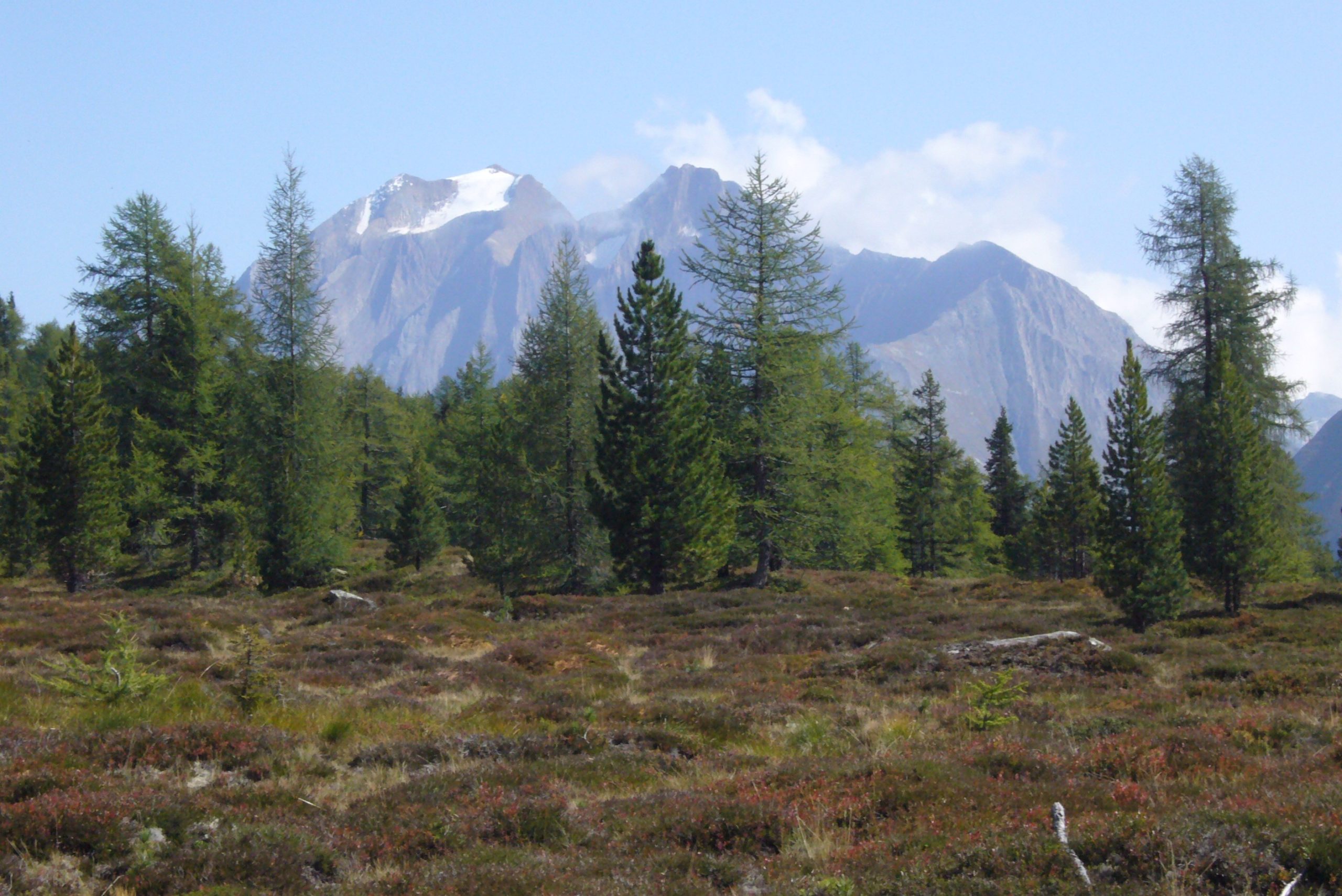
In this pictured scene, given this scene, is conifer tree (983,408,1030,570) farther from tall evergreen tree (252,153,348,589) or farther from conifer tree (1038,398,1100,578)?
tall evergreen tree (252,153,348,589)

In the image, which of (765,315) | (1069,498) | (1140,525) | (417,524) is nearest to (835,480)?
(765,315)

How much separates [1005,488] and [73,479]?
5422 cm

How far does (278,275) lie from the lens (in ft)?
100

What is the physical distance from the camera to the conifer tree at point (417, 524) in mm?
37750

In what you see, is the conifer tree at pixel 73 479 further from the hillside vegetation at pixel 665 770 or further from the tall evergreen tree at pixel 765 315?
the tall evergreen tree at pixel 765 315

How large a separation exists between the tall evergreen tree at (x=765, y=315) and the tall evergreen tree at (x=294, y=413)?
1525 cm

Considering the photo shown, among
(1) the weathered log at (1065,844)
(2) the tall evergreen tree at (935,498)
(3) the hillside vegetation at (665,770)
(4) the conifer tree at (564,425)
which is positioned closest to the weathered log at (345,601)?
(3) the hillside vegetation at (665,770)

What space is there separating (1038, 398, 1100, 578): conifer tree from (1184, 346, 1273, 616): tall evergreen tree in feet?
67.7

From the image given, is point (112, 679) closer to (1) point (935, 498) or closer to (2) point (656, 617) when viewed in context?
(2) point (656, 617)

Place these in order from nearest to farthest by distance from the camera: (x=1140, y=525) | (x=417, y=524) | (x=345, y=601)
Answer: (x=1140, y=525) → (x=345, y=601) → (x=417, y=524)

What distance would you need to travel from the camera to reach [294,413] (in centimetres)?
3031

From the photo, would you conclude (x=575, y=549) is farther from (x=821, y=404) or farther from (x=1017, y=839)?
(x=1017, y=839)

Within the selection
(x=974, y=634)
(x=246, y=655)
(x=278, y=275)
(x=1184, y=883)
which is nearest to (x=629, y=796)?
(x=1184, y=883)

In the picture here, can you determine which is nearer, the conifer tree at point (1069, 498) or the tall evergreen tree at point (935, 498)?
the conifer tree at point (1069, 498)
